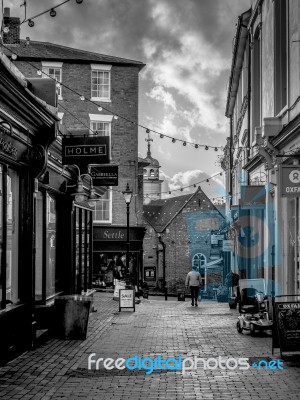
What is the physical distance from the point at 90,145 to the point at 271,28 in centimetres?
613

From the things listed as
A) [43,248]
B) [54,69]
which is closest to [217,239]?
[54,69]

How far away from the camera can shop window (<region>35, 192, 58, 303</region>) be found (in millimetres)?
13562

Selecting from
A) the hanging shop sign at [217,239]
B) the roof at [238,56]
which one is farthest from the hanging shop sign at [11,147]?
the hanging shop sign at [217,239]

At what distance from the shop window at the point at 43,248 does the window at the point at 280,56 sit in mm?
6503

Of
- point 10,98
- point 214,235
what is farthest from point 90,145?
point 214,235

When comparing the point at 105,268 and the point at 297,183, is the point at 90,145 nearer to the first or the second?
the point at 297,183

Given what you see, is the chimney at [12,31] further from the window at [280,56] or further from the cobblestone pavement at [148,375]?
the window at [280,56]

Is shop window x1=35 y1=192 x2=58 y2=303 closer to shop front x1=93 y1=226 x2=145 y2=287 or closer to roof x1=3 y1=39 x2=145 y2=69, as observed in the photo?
roof x1=3 y1=39 x2=145 y2=69

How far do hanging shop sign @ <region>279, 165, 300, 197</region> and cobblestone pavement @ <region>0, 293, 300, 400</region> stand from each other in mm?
2863

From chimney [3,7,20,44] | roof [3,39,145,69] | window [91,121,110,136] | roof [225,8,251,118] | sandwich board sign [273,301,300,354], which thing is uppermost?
roof [3,39,145,69]

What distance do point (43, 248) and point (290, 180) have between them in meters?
5.19

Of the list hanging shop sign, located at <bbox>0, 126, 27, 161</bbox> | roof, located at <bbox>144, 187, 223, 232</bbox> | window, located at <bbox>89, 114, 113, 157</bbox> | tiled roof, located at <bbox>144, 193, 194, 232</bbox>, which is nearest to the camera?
hanging shop sign, located at <bbox>0, 126, 27, 161</bbox>

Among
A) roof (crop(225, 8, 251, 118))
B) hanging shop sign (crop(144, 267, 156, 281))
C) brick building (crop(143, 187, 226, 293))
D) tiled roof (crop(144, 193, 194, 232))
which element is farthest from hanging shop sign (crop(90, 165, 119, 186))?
tiled roof (crop(144, 193, 194, 232))

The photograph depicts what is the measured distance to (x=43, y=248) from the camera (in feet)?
45.1
